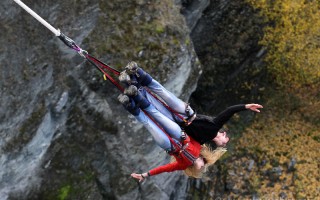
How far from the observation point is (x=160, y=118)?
6.85 m

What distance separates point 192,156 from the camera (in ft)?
22.9

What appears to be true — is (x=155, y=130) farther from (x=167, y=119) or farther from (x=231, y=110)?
(x=231, y=110)

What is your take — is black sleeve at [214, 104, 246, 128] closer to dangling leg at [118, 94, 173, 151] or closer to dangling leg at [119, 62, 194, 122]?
dangling leg at [119, 62, 194, 122]

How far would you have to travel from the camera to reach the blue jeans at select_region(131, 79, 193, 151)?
6797 millimetres

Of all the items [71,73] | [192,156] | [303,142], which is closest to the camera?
[192,156]

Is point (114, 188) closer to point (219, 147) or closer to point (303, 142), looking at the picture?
point (219, 147)

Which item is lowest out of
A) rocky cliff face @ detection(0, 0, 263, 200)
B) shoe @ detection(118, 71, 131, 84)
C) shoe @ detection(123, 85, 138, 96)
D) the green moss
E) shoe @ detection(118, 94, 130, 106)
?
the green moss

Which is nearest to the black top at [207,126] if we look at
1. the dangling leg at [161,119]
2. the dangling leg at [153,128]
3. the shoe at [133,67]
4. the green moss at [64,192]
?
the dangling leg at [161,119]

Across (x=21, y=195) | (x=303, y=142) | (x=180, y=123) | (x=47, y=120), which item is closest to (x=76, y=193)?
(x=21, y=195)

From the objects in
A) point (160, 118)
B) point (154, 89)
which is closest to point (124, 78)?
point (154, 89)

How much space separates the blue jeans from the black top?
0.29 metres

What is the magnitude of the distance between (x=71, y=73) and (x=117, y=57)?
1.25 m

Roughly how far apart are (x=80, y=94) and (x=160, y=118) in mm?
3341

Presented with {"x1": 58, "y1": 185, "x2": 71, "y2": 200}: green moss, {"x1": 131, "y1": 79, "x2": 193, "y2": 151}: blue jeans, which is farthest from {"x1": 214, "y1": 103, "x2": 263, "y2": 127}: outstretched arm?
{"x1": 58, "y1": 185, "x2": 71, "y2": 200}: green moss
